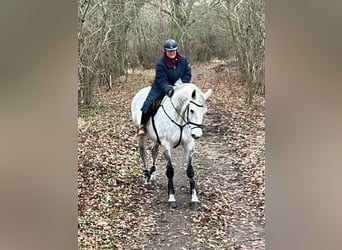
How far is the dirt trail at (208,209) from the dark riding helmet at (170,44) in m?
0.13

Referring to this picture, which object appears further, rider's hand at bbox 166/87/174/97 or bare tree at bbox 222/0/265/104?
rider's hand at bbox 166/87/174/97

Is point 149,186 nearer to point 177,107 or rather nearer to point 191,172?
point 191,172

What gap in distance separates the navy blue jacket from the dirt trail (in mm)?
48

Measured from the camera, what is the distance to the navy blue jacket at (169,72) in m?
1.74

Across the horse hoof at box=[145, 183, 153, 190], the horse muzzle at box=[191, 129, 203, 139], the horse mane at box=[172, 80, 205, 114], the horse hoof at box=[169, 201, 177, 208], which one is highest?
the horse mane at box=[172, 80, 205, 114]

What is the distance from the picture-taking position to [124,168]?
1808mm

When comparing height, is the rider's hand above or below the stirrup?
above

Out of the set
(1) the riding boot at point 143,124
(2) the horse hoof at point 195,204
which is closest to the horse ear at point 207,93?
(1) the riding boot at point 143,124

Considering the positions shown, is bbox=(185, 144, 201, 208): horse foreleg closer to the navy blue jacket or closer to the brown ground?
the brown ground

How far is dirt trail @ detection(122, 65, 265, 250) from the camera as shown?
167 cm

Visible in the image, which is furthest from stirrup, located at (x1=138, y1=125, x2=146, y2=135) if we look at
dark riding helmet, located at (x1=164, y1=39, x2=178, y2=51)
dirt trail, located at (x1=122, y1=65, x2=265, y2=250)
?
dark riding helmet, located at (x1=164, y1=39, x2=178, y2=51)

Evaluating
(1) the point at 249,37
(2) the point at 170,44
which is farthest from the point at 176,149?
(1) the point at 249,37
